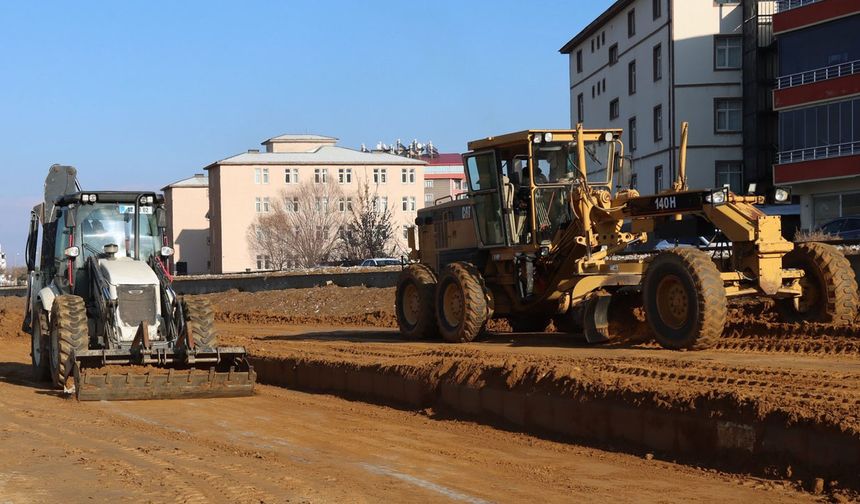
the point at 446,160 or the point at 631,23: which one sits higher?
the point at 631,23

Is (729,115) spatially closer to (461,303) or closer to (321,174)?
(461,303)

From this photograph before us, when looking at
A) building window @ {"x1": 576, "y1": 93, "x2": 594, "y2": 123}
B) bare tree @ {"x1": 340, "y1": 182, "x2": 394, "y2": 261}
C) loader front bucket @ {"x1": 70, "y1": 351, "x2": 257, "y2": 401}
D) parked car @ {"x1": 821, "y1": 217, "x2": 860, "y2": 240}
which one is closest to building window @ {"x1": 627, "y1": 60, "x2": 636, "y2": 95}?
building window @ {"x1": 576, "y1": 93, "x2": 594, "y2": 123}

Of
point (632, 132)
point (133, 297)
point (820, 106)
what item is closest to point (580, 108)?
point (632, 132)

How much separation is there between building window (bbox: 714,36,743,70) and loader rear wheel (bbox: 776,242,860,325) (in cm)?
4054

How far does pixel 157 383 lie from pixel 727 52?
4564 centimetres

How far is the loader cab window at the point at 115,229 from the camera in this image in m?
16.4

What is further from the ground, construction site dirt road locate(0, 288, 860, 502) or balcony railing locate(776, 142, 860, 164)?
balcony railing locate(776, 142, 860, 164)

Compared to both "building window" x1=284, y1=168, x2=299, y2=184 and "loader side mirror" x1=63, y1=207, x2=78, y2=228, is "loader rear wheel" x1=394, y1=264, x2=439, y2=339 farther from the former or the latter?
"building window" x1=284, y1=168, x2=299, y2=184

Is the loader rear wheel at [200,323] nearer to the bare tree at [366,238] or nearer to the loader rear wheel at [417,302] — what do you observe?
the loader rear wheel at [417,302]

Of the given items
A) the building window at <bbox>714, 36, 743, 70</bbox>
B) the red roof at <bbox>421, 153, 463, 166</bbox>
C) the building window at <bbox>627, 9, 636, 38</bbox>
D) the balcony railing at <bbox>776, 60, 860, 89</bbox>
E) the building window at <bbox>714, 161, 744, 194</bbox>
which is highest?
the building window at <bbox>627, 9, 636, 38</bbox>

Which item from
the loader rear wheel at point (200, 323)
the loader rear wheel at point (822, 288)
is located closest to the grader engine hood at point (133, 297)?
the loader rear wheel at point (200, 323)

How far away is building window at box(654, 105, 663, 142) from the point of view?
55.5 m

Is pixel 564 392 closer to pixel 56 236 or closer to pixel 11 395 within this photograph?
pixel 11 395

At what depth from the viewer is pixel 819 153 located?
47.1 metres
